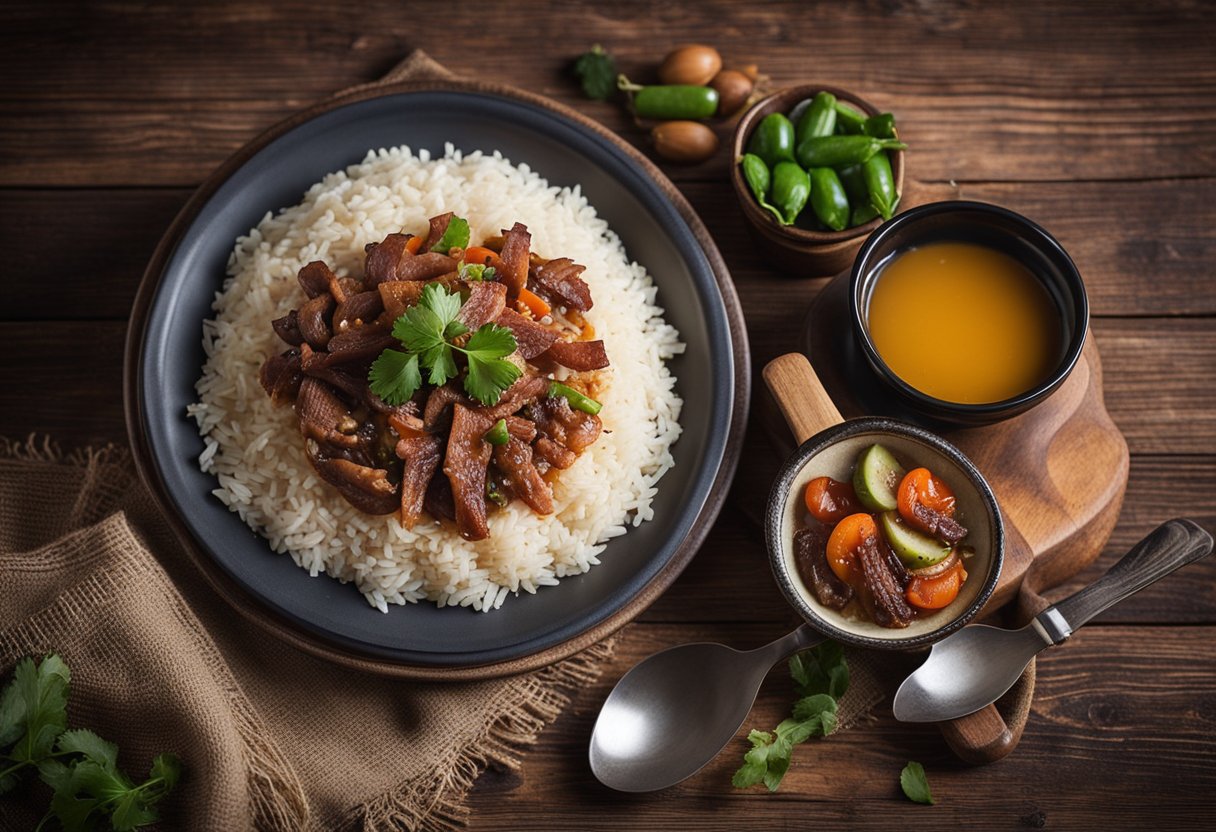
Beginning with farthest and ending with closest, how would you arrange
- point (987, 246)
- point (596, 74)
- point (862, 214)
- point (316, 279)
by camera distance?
point (596, 74), point (862, 214), point (987, 246), point (316, 279)

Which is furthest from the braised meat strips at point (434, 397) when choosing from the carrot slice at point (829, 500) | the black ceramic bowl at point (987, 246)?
the black ceramic bowl at point (987, 246)

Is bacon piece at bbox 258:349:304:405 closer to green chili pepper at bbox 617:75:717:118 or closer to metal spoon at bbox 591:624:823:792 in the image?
metal spoon at bbox 591:624:823:792

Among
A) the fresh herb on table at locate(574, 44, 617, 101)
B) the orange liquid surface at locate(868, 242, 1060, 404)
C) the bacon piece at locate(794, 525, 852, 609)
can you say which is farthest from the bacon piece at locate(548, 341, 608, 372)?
the fresh herb on table at locate(574, 44, 617, 101)

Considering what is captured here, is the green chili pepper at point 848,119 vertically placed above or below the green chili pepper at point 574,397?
above

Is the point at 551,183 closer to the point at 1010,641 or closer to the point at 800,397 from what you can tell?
the point at 800,397

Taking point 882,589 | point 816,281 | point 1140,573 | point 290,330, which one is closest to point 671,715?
point 882,589

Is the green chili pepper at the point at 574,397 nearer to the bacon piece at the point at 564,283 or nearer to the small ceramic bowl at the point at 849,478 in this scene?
the bacon piece at the point at 564,283
